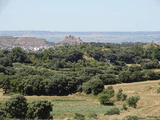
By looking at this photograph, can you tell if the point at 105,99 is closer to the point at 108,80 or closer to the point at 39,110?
the point at 39,110

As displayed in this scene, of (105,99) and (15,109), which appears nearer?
(15,109)

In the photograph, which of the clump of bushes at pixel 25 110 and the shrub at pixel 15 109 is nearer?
the clump of bushes at pixel 25 110

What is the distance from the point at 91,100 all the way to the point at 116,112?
570 inches

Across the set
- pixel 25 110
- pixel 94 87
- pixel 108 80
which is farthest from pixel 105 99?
pixel 108 80

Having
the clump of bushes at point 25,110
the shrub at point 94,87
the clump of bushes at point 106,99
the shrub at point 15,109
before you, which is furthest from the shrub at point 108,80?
the shrub at point 15,109

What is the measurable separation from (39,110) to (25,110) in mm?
1718

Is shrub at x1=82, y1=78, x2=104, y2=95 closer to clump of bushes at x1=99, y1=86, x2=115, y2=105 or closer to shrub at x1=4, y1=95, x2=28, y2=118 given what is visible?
clump of bushes at x1=99, y1=86, x2=115, y2=105

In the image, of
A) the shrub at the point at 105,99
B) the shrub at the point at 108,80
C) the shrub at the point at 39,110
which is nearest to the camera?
the shrub at the point at 39,110

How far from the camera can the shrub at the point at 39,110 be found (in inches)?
1075

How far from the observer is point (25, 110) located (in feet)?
93.1

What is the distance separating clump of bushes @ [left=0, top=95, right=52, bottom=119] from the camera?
2741cm

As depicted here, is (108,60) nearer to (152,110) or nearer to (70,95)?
(70,95)

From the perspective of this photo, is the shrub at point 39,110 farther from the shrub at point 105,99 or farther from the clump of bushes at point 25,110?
the shrub at point 105,99

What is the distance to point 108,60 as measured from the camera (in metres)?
105
